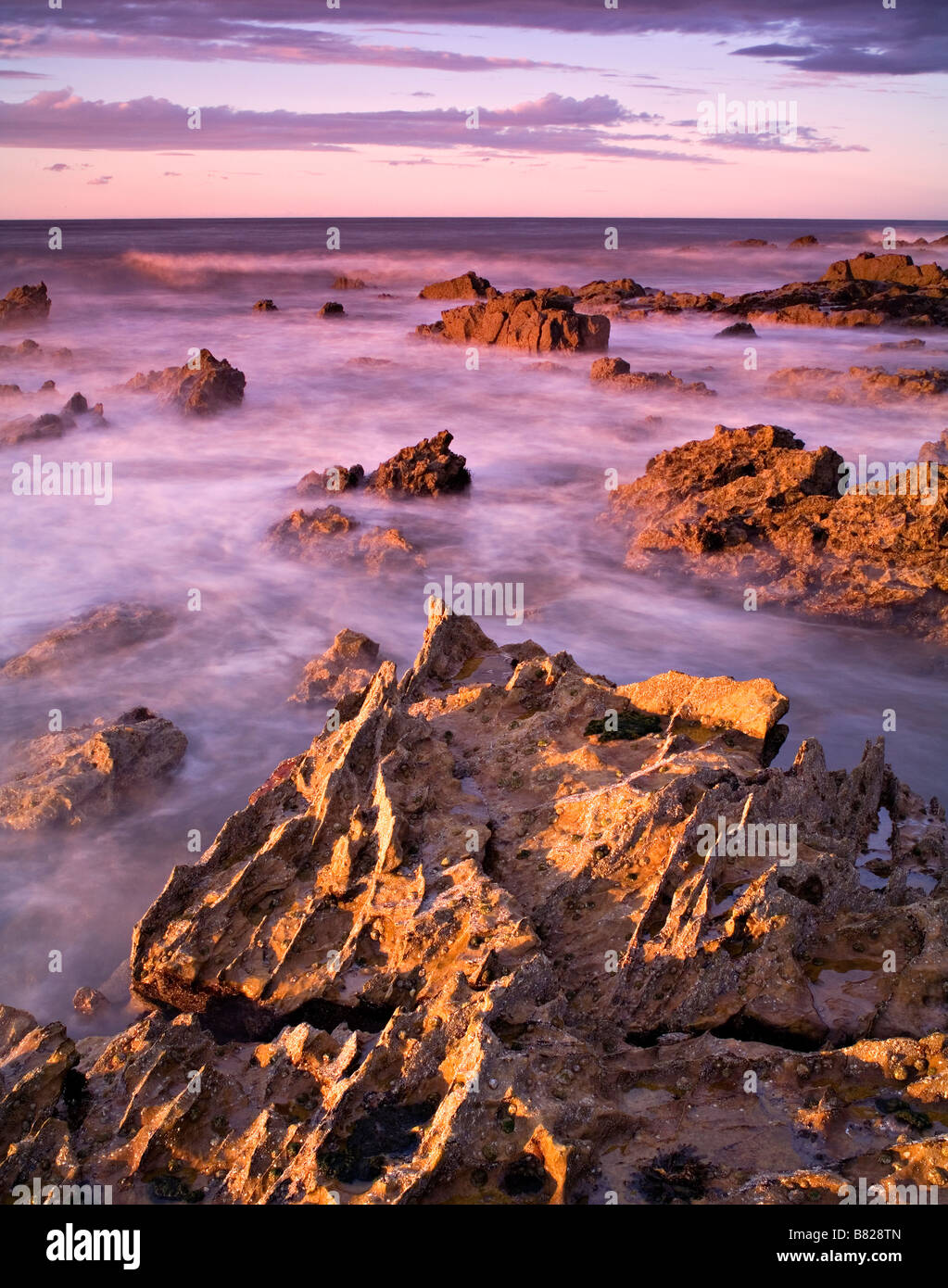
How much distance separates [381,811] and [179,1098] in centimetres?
618

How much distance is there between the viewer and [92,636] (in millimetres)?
38250

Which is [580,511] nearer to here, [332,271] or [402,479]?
[402,479]

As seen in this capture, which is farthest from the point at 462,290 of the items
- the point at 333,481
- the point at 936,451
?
the point at 936,451

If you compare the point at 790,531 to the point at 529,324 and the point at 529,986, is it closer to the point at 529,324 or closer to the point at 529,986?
the point at 529,986

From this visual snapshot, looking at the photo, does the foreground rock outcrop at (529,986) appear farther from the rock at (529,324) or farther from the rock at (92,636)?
the rock at (529,324)

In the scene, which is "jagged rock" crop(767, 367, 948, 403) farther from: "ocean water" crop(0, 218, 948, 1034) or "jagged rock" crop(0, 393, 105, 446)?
"jagged rock" crop(0, 393, 105, 446)

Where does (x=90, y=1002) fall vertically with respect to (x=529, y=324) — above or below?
below

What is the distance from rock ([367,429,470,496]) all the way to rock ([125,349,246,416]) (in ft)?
73.1

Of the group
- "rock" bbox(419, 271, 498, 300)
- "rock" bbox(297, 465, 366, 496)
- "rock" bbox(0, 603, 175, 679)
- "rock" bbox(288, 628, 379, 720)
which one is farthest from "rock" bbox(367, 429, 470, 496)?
"rock" bbox(419, 271, 498, 300)

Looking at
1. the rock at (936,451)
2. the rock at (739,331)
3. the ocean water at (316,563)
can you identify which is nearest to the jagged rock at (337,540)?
Result: the ocean water at (316,563)

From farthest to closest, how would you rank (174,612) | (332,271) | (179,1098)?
(332,271) < (174,612) < (179,1098)

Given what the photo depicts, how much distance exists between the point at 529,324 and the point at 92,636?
175 ft

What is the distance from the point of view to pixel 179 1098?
14.5 metres

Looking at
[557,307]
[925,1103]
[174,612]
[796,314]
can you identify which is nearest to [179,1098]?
[925,1103]
